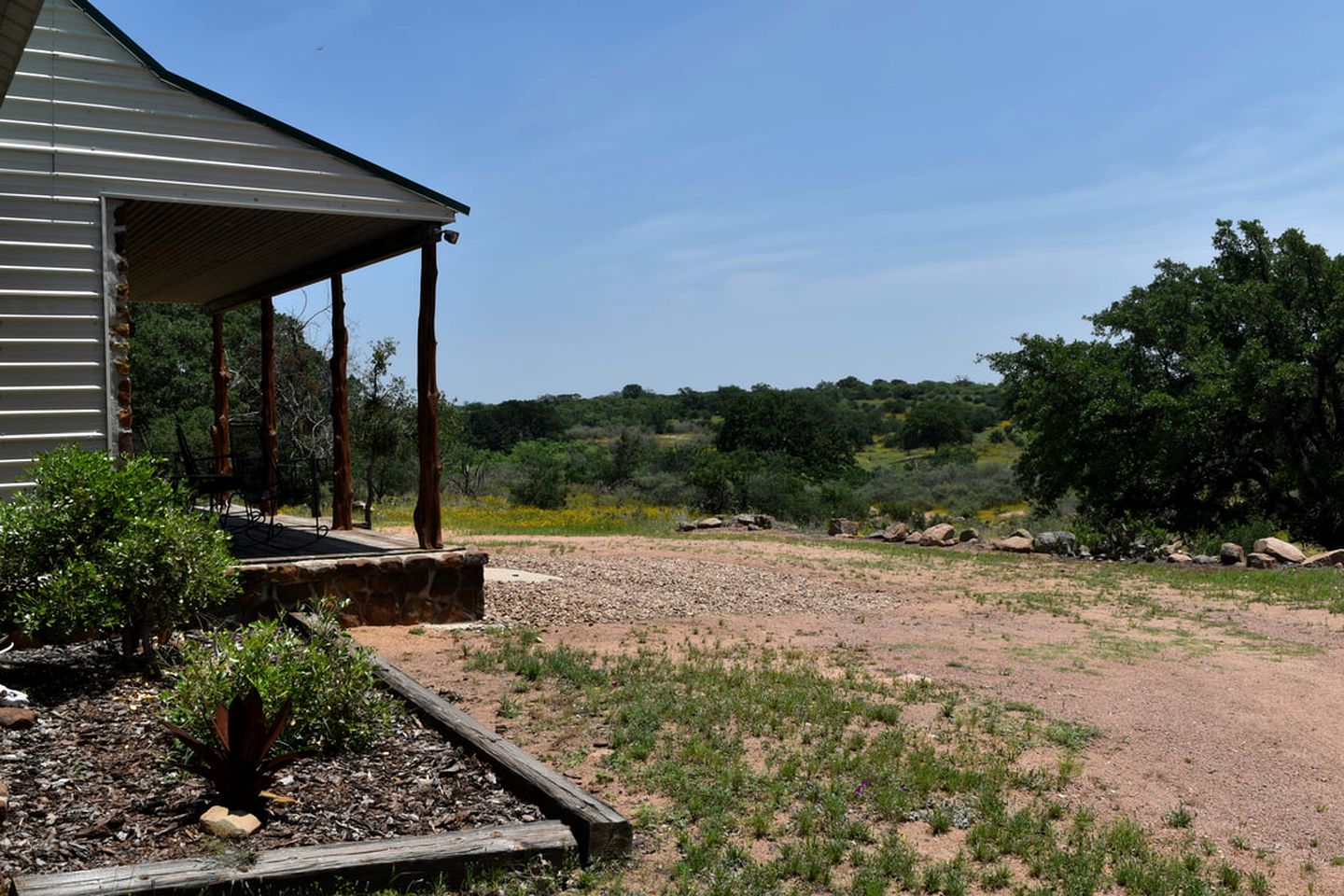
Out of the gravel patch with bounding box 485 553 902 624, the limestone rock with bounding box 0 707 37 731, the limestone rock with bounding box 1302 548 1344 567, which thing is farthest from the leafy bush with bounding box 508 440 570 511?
the limestone rock with bounding box 0 707 37 731

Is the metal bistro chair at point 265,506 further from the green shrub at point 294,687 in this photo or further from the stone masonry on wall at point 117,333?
the green shrub at point 294,687

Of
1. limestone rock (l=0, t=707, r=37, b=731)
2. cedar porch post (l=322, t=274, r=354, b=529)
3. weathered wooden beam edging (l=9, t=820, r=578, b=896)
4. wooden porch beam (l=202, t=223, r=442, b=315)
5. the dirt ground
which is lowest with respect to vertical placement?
the dirt ground

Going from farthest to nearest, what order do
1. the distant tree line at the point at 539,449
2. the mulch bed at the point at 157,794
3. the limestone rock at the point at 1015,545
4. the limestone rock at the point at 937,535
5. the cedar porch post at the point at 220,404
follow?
1. the distant tree line at the point at 539,449
2. the limestone rock at the point at 937,535
3. the limestone rock at the point at 1015,545
4. the cedar porch post at the point at 220,404
5. the mulch bed at the point at 157,794

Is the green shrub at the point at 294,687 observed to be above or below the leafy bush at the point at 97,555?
below

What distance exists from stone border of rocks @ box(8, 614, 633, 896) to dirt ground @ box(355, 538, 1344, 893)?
53cm

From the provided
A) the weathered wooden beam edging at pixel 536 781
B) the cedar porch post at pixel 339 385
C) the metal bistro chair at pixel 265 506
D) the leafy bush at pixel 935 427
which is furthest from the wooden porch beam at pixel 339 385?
the leafy bush at pixel 935 427

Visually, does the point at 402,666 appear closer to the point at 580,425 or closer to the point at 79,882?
the point at 79,882

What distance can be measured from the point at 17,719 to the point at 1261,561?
14.0 meters

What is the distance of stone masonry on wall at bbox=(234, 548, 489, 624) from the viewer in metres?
7.52

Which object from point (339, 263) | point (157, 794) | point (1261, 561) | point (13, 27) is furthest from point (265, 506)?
point (1261, 561)

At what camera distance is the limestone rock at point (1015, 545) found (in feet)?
54.3

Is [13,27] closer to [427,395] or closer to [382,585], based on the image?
[427,395]

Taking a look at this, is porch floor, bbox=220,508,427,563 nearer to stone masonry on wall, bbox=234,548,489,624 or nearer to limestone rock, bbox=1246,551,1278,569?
stone masonry on wall, bbox=234,548,489,624

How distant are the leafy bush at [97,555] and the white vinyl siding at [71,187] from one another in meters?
1.46
